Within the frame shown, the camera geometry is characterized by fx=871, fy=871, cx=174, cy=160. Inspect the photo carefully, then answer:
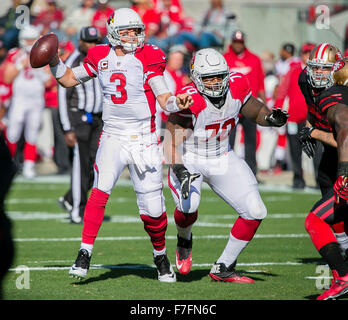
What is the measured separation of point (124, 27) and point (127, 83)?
1.42ft

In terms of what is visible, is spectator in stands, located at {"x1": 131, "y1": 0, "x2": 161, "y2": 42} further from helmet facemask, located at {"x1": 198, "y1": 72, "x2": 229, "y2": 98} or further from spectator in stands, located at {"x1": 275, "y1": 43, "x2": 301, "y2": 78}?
helmet facemask, located at {"x1": 198, "y1": 72, "x2": 229, "y2": 98}

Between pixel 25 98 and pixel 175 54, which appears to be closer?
pixel 175 54

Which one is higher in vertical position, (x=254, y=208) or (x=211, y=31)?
(x=211, y=31)

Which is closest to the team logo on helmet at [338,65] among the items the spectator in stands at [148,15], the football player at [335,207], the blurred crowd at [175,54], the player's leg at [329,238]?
the football player at [335,207]

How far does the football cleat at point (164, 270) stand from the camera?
6.76m

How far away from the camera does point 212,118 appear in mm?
6727

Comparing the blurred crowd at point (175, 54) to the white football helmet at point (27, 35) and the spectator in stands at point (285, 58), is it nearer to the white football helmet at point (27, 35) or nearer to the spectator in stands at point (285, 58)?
the spectator in stands at point (285, 58)

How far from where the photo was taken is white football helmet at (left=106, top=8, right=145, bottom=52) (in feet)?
21.8

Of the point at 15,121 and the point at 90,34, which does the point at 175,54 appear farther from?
the point at 90,34

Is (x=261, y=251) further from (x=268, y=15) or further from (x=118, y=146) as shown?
(x=268, y=15)

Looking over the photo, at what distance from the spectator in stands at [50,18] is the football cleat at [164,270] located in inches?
408

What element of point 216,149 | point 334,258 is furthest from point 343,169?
point 216,149

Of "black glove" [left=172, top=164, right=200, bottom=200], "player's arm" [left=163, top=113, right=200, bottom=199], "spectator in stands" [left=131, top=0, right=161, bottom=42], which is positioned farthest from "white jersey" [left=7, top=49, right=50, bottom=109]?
"black glove" [left=172, top=164, right=200, bottom=200]
